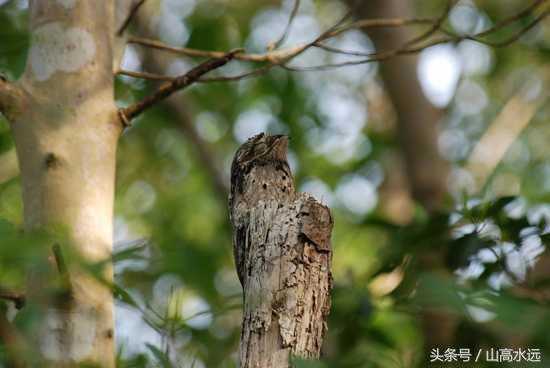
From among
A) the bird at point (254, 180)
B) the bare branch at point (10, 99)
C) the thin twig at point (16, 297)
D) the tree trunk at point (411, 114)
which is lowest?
the thin twig at point (16, 297)

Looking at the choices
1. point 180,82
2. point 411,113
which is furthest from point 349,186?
point 180,82

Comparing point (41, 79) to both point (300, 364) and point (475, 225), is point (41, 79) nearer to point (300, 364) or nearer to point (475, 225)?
point (300, 364)

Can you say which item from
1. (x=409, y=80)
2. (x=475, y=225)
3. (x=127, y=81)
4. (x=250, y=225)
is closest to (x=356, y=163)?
(x=409, y=80)

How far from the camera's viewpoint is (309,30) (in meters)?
6.82

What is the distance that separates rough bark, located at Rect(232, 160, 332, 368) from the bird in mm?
76

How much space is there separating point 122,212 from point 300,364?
4.89m

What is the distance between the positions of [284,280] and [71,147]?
63 cm

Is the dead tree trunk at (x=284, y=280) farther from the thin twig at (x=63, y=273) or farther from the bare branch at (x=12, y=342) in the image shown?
the bare branch at (x=12, y=342)

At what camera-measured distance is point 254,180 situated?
5.96ft

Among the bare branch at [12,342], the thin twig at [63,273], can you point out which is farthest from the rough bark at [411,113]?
the bare branch at [12,342]

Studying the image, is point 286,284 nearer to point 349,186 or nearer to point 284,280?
point 284,280

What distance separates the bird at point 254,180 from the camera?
5.53ft

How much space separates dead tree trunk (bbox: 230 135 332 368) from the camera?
1.47 metres

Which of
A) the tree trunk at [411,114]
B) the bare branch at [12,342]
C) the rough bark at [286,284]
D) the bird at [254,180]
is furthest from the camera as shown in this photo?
the tree trunk at [411,114]
